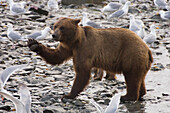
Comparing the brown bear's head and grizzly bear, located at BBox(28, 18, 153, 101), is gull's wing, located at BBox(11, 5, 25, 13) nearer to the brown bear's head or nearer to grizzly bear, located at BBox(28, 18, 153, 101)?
grizzly bear, located at BBox(28, 18, 153, 101)

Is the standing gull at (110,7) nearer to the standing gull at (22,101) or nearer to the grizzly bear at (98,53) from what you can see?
the grizzly bear at (98,53)

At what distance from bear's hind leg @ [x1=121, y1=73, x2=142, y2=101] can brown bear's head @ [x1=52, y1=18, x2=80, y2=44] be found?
3.99ft

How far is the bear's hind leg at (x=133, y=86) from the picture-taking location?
6816 mm

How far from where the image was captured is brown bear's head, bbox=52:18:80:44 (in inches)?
263

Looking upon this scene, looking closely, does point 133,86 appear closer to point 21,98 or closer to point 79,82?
point 79,82

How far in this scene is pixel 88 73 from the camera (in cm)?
684

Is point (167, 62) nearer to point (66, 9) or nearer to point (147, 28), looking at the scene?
point (147, 28)

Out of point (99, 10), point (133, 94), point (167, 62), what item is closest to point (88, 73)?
point (133, 94)

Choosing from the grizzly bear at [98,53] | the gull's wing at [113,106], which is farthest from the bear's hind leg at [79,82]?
the gull's wing at [113,106]

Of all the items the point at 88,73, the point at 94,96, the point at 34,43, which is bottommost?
the point at 94,96

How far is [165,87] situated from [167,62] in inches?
74.5

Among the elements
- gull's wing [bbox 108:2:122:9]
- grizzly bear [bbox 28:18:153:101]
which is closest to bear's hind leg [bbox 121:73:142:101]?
grizzly bear [bbox 28:18:153:101]

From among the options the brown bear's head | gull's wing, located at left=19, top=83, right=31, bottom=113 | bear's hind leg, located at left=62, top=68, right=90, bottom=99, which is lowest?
bear's hind leg, located at left=62, top=68, right=90, bottom=99

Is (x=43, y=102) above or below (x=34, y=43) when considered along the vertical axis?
below
